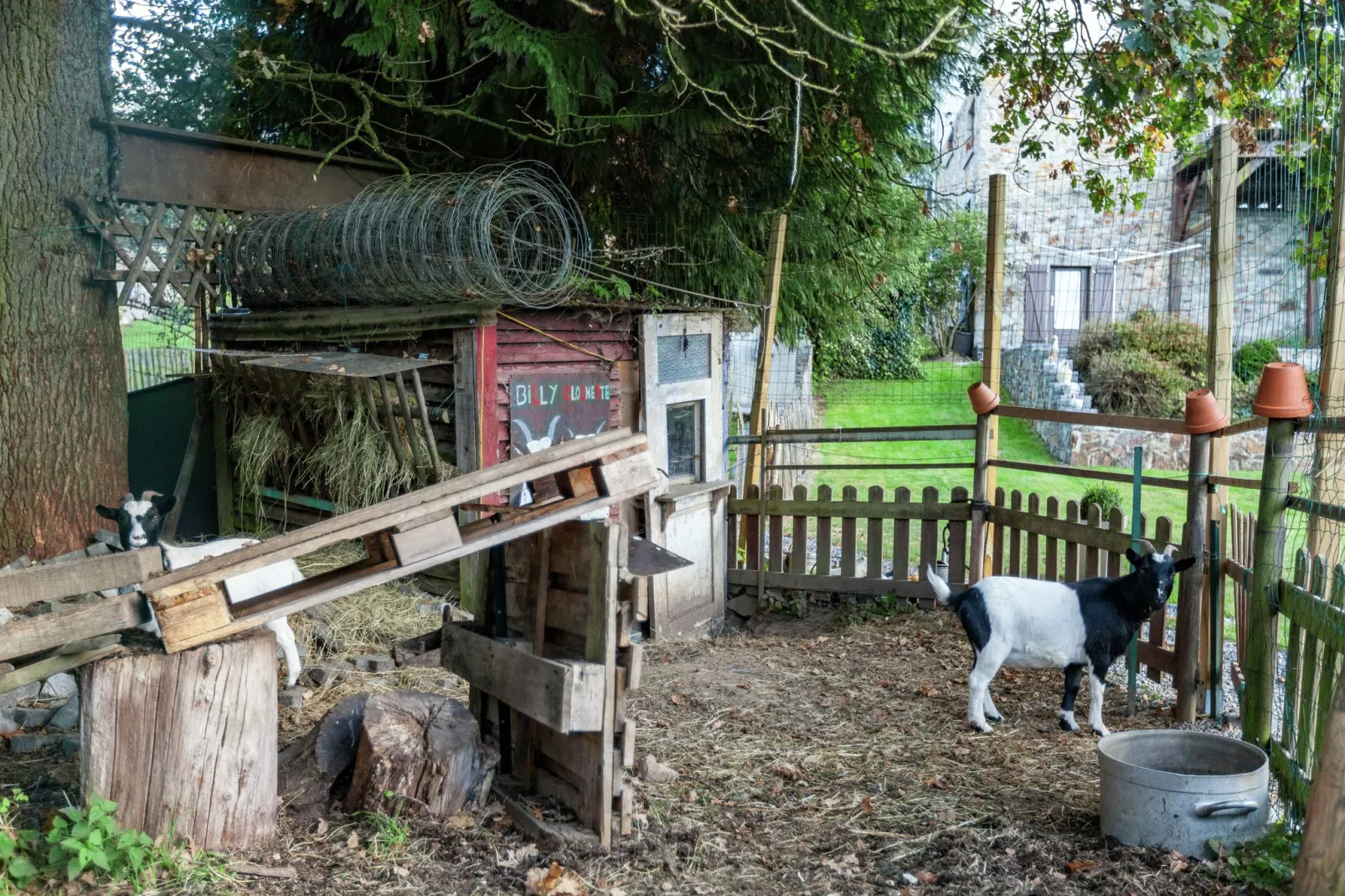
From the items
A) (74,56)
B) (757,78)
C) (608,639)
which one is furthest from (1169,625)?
(74,56)

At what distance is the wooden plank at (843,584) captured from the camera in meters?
8.23

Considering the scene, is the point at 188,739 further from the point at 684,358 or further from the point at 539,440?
the point at 684,358

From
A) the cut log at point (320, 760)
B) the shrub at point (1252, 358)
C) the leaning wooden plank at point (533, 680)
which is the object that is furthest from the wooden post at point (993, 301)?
the shrub at point (1252, 358)

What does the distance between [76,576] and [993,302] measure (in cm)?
608

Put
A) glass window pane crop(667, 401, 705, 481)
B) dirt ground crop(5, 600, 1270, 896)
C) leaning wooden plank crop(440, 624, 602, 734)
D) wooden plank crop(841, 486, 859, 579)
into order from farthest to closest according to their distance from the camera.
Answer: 1. glass window pane crop(667, 401, 705, 481)
2. wooden plank crop(841, 486, 859, 579)
3. leaning wooden plank crop(440, 624, 602, 734)
4. dirt ground crop(5, 600, 1270, 896)

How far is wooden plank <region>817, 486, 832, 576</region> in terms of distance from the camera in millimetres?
8547

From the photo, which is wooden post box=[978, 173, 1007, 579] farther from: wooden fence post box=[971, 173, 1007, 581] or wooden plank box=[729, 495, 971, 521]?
wooden plank box=[729, 495, 971, 521]

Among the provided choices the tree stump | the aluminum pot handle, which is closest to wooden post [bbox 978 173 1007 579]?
the aluminum pot handle

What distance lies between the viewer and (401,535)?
12.0 ft

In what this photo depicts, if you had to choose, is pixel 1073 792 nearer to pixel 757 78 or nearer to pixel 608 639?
pixel 608 639

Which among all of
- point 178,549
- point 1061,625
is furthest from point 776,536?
point 178,549

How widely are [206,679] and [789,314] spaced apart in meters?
7.28

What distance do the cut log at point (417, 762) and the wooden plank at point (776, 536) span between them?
4.74 metres

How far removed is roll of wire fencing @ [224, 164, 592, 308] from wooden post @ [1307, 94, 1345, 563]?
4397 mm
